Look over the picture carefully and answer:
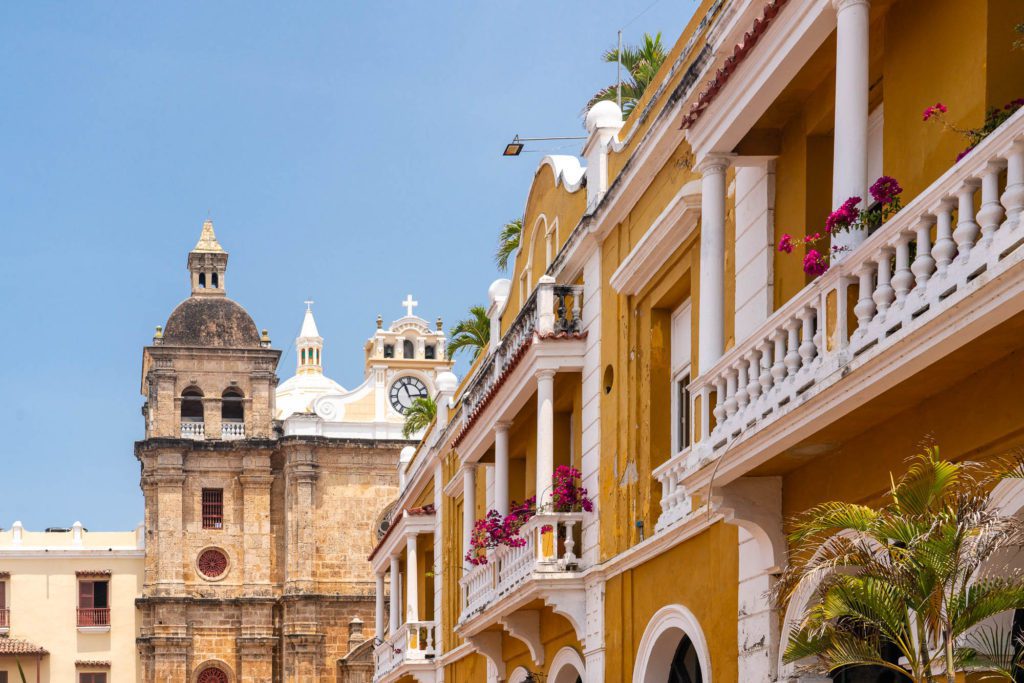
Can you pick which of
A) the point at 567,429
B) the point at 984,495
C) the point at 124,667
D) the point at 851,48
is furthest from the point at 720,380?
the point at 124,667

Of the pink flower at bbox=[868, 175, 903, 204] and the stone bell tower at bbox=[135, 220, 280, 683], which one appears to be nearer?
the pink flower at bbox=[868, 175, 903, 204]

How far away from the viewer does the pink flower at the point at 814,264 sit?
10.2m

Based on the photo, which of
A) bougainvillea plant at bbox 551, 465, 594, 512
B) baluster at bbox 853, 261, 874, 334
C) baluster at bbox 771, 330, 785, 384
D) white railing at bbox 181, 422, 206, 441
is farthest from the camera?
white railing at bbox 181, 422, 206, 441

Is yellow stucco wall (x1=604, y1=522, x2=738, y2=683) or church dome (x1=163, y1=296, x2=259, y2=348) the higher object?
church dome (x1=163, y1=296, x2=259, y2=348)

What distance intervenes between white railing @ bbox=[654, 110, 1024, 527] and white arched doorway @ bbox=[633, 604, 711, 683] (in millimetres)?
3397

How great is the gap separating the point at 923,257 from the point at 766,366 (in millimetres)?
2332

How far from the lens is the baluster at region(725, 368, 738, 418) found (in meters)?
11.8

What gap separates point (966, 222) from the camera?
8.58 m

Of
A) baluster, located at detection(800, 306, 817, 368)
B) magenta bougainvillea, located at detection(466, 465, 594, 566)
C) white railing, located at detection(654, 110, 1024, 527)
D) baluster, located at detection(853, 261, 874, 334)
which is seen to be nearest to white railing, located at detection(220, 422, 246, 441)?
magenta bougainvillea, located at detection(466, 465, 594, 566)

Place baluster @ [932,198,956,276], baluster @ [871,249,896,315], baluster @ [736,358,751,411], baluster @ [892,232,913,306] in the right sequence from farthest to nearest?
baluster @ [736,358,751,411] → baluster @ [871,249,896,315] → baluster @ [892,232,913,306] → baluster @ [932,198,956,276]

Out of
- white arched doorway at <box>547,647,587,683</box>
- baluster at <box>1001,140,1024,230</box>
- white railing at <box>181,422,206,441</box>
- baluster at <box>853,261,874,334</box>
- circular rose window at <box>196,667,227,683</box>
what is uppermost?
white railing at <box>181,422,206,441</box>

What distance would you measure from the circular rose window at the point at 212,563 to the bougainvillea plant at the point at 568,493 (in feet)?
149

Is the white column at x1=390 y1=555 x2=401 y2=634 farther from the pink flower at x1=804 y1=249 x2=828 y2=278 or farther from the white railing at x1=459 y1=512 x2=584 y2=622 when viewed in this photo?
the pink flower at x1=804 y1=249 x2=828 y2=278

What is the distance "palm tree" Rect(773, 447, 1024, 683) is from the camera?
772 centimetres
